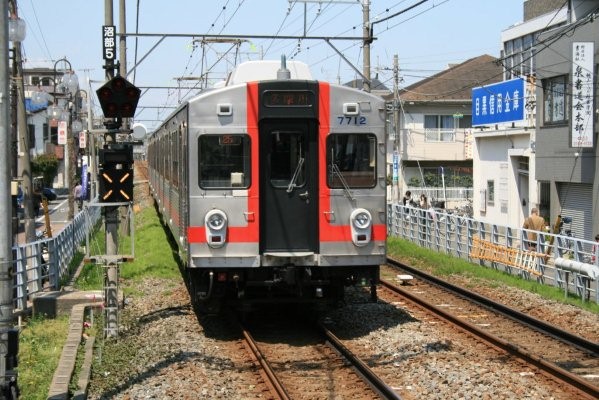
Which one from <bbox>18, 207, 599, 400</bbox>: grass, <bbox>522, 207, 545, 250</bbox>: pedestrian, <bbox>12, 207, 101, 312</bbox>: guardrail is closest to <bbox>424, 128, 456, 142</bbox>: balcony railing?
<bbox>18, 207, 599, 400</bbox>: grass

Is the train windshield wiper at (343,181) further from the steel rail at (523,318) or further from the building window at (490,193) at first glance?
the building window at (490,193)

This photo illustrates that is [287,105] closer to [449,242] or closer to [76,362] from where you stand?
[76,362]

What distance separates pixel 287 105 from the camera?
10758 millimetres

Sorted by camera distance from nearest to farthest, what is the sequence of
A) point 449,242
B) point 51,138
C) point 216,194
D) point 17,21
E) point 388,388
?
point 388,388 < point 216,194 < point 17,21 < point 449,242 < point 51,138

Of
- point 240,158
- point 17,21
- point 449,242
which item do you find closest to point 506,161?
point 449,242

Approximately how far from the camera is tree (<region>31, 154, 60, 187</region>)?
5474 cm

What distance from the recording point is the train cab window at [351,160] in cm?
1089

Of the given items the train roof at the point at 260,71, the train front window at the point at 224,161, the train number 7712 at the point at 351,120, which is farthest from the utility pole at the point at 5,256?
the train roof at the point at 260,71

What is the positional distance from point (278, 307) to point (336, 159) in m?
3.41

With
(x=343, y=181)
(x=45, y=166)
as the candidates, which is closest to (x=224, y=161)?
(x=343, y=181)

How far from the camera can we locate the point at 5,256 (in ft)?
Result: 22.2

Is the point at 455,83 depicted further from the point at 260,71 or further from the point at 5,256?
the point at 5,256

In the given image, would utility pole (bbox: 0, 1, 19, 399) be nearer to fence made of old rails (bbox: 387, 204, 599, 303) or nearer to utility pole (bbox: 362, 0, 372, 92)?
fence made of old rails (bbox: 387, 204, 599, 303)

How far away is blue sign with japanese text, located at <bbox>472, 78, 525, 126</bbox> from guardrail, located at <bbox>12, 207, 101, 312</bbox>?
619 inches
